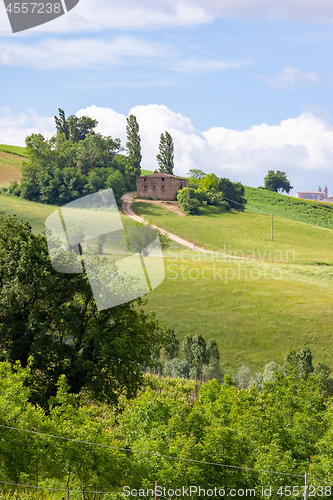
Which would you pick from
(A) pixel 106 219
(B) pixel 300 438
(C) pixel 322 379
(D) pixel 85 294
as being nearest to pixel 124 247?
(A) pixel 106 219

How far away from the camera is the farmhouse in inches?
6206

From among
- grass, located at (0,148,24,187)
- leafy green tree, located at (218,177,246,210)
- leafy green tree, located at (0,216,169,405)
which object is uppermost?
grass, located at (0,148,24,187)

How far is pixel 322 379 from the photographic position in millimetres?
45688

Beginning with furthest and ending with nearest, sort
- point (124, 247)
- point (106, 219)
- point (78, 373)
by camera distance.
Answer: point (106, 219) < point (124, 247) < point (78, 373)

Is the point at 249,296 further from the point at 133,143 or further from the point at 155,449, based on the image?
the point at 133,143

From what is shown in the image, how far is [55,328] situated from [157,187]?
125668 millimetres

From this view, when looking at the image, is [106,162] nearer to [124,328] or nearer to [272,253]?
[272,253]

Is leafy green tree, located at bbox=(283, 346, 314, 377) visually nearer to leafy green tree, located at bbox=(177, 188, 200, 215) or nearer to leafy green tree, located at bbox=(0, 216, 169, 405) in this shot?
leafy green tree, located at bbox=(0, 216, 169, 405)

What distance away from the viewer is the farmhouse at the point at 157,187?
517 ft

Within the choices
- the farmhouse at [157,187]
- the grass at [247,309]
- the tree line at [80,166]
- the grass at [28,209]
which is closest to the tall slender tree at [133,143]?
the tree line at [80,166]

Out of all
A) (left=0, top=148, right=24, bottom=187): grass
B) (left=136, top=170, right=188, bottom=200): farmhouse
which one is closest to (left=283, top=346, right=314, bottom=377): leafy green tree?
(left=136, top=170, right=188, bottom=200): farmhouse

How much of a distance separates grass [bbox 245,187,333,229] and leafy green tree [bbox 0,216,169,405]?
133 metres

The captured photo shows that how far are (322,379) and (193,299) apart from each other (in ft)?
88.8

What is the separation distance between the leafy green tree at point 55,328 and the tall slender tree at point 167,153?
146m
